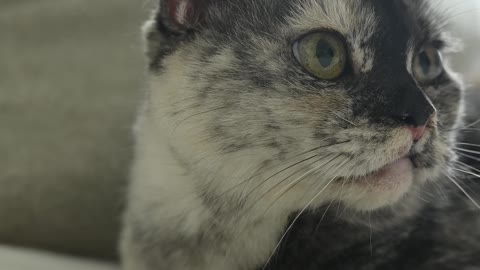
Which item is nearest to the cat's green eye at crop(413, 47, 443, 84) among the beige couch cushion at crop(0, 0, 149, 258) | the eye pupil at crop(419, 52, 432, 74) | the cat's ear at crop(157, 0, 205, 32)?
the eye pupil at crop(419, 52, 432, 74)

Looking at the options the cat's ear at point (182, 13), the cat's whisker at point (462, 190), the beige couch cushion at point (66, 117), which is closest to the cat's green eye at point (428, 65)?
the cat's whisker at point (462, 190)

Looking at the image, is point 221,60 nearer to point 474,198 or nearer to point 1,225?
point 474,198

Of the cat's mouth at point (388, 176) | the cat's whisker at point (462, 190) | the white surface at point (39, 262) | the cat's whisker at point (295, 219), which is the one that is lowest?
the white surface at point (39, 262)

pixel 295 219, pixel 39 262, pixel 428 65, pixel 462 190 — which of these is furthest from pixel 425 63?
pixel 39 262

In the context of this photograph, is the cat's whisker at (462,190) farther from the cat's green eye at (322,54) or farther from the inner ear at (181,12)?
the inner ear at (181,12)

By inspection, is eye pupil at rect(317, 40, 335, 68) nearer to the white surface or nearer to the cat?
the cat

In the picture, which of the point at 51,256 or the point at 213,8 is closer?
the point at 213,8

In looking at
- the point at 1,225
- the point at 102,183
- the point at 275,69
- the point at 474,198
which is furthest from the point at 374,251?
the point at 1,225
